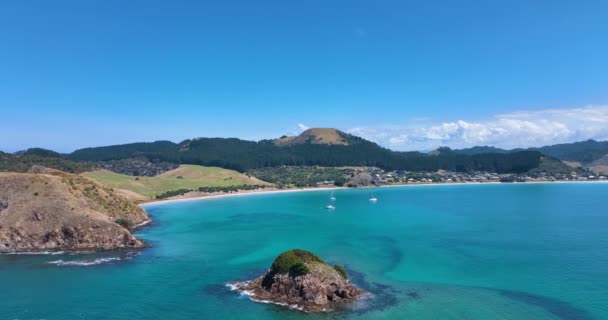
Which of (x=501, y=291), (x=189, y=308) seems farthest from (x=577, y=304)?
(x=189, y=308)

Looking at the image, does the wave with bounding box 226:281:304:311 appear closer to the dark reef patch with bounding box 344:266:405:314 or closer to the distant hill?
the dark reef patch with bounding box 344:266:405:314

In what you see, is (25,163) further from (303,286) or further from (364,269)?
(303,286)

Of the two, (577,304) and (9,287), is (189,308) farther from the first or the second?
(577,304)

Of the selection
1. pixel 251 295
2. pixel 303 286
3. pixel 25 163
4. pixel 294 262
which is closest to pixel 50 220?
pixel 251 295

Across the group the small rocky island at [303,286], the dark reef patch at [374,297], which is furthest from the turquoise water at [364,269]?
the small rocky island at [303,286]

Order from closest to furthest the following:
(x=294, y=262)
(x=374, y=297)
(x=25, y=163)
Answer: (x=374, y=297) < (x=294, y=262) < (x=25, y=163)

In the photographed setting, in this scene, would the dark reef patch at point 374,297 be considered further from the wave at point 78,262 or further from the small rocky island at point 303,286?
the wave at point 78,262
